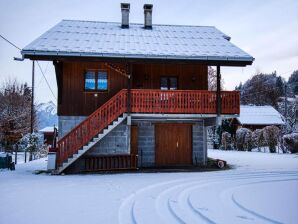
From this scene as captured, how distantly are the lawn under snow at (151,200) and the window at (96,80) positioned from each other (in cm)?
538

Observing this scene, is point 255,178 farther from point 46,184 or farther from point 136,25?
point 136,25

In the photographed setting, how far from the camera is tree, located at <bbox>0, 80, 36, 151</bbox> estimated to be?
87.3ft

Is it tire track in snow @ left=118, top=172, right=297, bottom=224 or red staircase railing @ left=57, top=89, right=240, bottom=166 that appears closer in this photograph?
tire track in snow @ left=118, top=172, right=297, bottom=224

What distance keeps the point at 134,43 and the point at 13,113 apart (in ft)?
67.2

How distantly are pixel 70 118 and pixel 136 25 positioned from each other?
9.10 m

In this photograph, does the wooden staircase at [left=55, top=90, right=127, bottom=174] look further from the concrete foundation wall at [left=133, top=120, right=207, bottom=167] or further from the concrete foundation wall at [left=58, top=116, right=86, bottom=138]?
the concrete foundation wall at [left=133, top=120, right=207, bottom=167]

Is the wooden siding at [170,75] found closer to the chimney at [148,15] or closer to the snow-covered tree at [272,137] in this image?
the chimney at [148,15]

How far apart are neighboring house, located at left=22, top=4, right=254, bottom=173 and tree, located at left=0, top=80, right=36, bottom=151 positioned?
12124 mm

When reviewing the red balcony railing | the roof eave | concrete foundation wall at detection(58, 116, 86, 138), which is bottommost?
concrete foundation wall at detection(58, 116, 86, 138)

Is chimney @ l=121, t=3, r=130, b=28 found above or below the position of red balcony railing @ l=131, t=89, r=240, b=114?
above

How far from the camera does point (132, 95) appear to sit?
14.9 metres

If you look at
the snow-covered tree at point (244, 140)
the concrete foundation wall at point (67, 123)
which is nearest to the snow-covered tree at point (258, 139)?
the snow-covered tree at point (244, 140)

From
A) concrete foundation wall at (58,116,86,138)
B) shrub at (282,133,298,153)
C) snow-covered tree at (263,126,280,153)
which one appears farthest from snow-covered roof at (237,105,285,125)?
concrete foundation wall at (58,116,86,138)

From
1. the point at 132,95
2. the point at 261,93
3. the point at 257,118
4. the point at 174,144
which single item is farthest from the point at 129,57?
the point at 261,93
